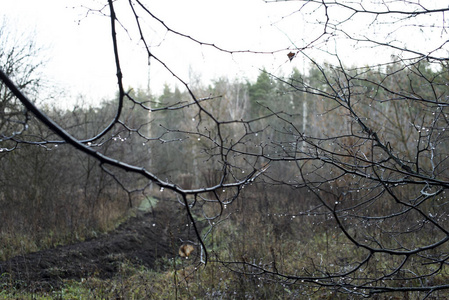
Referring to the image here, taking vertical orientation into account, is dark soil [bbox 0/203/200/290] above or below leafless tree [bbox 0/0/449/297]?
below

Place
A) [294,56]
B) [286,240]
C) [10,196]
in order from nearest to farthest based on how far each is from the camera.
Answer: [294,56] < [286,240] < [10,196]

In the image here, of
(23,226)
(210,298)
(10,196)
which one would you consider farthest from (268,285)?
(10,196)

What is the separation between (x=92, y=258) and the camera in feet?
24.6

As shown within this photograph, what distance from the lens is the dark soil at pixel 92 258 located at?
5746 mm

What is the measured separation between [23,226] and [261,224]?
5.47m

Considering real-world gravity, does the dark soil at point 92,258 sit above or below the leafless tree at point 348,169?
below

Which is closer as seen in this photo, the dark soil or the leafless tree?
the leafless tree

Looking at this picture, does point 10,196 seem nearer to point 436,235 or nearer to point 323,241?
point 323,241

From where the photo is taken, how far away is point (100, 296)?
15.7 ft

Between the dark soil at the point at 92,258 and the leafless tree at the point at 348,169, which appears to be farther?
the dark soil at the point at 92,258

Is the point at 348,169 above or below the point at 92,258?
above

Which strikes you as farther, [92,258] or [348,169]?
[92,258]

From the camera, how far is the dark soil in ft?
18.9

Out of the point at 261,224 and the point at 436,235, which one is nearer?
the point at 436,235
